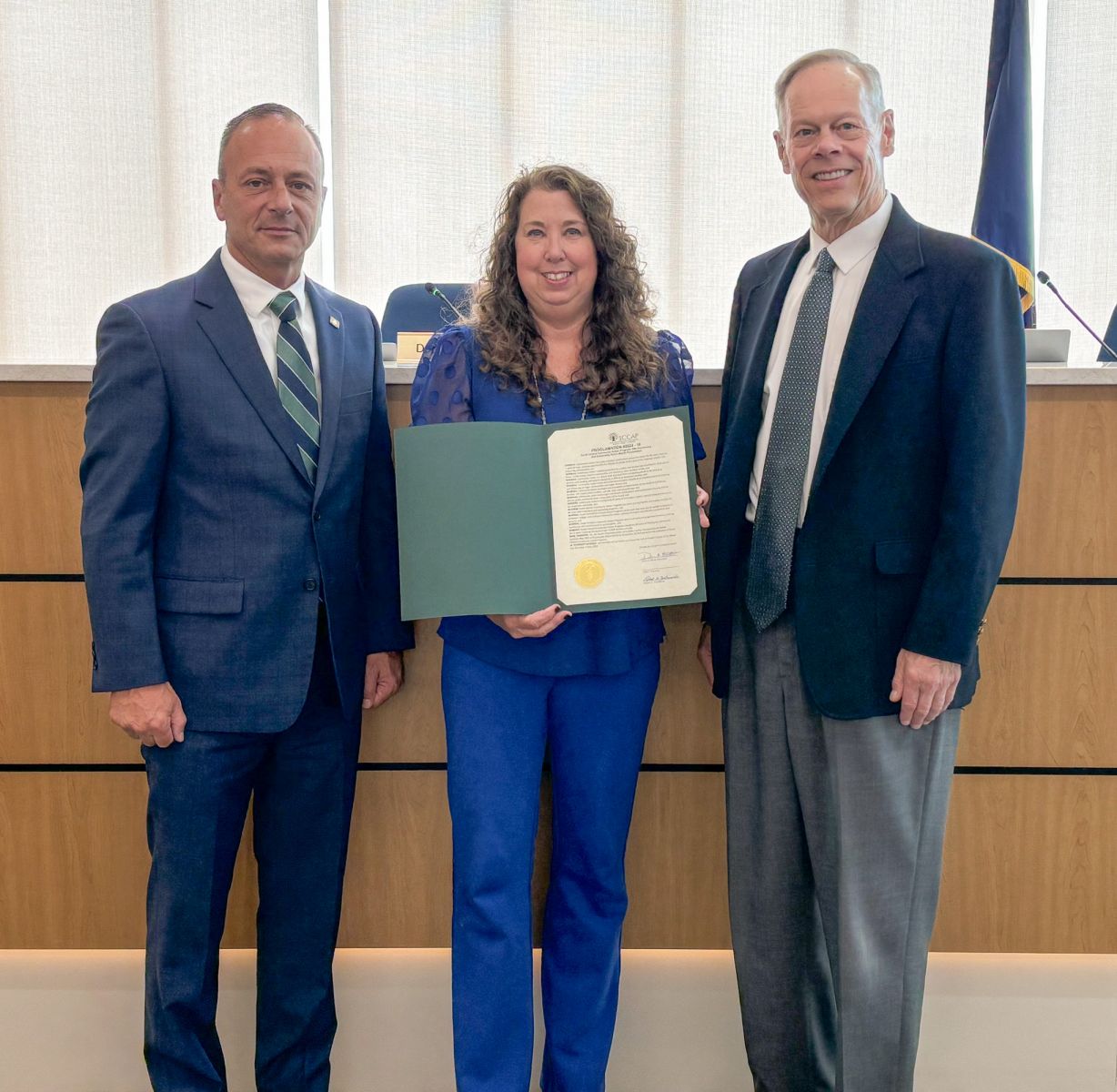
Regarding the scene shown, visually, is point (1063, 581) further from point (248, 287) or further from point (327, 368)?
point (248, 287)

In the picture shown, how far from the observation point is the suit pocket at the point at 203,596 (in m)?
1.41

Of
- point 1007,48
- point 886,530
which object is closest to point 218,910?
point 886,530

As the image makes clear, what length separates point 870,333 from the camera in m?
1.31

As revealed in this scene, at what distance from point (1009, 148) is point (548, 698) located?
206 cm

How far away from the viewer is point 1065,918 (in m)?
1.82

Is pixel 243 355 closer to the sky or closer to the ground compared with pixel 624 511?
closer to the sky

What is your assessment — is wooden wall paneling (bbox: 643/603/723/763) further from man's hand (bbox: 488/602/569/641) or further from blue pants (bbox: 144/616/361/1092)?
blue pants (bbox: 144/616/361/1092)

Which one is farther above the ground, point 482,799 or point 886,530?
point 886,530

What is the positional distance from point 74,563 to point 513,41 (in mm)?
2928

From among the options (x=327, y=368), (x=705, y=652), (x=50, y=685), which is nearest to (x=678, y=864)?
(x=705, y=652)

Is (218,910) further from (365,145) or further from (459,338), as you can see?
(365,145)

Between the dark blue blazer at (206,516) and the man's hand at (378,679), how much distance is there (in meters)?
0.18

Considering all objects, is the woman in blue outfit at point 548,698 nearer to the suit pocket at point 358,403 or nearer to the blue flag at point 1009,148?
the suit pocket at point 358,403

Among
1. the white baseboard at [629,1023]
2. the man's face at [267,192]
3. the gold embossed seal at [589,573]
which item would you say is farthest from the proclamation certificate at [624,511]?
the white baseboard at [629,1023]
